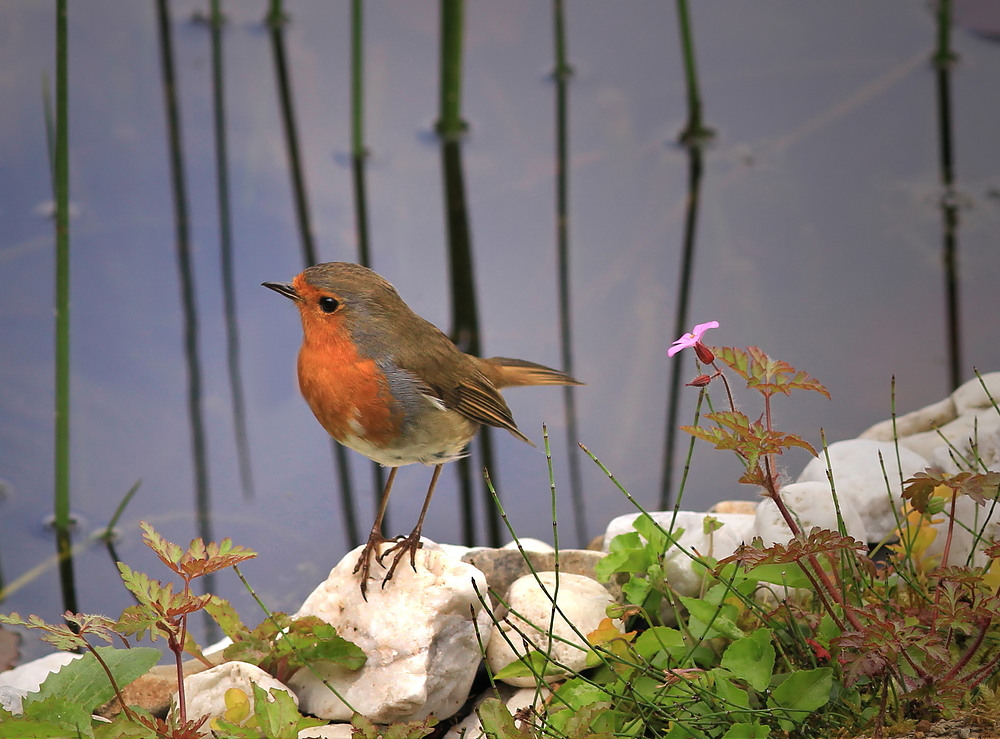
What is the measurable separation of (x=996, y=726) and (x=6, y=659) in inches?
80.7

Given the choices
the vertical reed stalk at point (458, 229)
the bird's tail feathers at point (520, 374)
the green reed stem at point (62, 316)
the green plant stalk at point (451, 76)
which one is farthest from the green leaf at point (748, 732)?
the green plant stalk at point (451, 76)

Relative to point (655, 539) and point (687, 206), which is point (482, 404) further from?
point (687, 206)

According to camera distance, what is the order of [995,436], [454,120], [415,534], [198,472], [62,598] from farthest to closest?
[454,120] → [198,472] → [62,598] → [995,436] → [415,534]

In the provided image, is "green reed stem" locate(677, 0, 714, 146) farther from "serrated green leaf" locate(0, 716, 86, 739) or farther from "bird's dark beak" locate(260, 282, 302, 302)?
"serrated green leaf" locate(0, 716, 86, 739)

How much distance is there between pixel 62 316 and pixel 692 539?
1560 millimetres

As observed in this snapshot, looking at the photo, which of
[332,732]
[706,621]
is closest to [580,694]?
[706,621]

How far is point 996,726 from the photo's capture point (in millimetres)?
1632

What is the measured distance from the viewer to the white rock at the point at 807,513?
6.96 ft

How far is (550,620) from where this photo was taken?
2.11m

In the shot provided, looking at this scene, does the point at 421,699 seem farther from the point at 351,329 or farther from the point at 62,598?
the point at 62,598

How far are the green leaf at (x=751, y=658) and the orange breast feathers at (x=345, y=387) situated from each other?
73cm

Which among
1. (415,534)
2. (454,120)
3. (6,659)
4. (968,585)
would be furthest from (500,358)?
(454,120)

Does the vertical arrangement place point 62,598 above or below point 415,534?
below

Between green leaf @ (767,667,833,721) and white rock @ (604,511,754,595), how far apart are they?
406 mm
